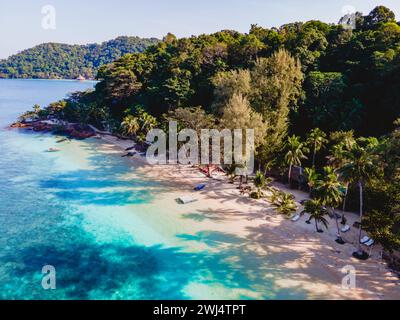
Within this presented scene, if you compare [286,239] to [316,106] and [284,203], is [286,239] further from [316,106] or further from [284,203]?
[316,106]

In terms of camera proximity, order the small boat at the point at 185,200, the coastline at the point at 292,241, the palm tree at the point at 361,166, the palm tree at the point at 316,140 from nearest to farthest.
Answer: the coastline at the point at 292,241 → the palm tree at the point at 361,166 → the small boat at the point at 185,200 → the palm tree at the point at 316,140

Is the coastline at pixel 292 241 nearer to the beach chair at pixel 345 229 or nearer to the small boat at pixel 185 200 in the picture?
the beach chair at pixel 345 229

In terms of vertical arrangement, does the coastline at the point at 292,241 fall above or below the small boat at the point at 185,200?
below

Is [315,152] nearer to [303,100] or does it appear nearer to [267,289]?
[303,100]

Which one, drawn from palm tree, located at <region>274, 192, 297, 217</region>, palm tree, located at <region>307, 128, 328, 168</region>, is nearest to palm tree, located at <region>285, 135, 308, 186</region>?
palm tree, located at <region>307, 128, 328, 168</region>

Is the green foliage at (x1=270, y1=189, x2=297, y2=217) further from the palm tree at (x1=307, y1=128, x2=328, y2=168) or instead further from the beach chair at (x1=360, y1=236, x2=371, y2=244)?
Result: the palm tree at (x1=307, y1=128, x2=328, y2=168)

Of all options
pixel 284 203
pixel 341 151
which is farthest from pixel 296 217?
pixel 341 151

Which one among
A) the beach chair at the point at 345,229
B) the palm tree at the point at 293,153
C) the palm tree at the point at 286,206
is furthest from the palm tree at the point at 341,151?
the palm tree at the point at 286,206
